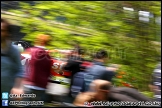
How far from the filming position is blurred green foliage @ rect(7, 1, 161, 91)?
12.4 ft

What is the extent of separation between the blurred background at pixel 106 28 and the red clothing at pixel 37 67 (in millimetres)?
225

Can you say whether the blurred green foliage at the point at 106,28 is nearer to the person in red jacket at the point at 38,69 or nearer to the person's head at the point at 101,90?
the person in red jacket at the point at 38,69

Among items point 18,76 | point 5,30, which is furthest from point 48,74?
point 5,30

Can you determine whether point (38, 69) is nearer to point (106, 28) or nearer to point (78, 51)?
point (78, 51)

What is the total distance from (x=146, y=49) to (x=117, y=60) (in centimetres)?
45

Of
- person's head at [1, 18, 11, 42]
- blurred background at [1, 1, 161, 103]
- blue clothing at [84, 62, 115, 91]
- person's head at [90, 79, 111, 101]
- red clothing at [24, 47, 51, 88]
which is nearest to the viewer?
person's head at [1, 18, 11, 42]

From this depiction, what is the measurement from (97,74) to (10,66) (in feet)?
3.63

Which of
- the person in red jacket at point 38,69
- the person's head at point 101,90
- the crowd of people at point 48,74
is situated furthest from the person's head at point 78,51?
the person's head at point 101,90

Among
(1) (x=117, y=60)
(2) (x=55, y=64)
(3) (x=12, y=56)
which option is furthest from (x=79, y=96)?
(3) (x=12, y=56)

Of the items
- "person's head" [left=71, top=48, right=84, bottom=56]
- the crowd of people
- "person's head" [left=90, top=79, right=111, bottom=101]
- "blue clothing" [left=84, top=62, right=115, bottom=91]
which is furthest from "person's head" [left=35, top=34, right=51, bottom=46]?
"person's head" [left=90, top=79, right=111, bottom=101]

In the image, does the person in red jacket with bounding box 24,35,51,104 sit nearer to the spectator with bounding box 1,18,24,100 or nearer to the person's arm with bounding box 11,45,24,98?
the person's arm with bounding box 11,45,24,98

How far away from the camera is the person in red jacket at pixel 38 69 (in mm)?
3414

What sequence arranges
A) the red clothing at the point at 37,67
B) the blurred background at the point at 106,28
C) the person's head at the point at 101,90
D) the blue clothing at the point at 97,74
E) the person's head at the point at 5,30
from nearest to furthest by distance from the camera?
the person's head at the point at 5,30 < the person's head at the point at 101,90 < the red clothing at the point at 37,67 < the blue clothing at the point at 97,74 < the blurred background at the point at 106,28

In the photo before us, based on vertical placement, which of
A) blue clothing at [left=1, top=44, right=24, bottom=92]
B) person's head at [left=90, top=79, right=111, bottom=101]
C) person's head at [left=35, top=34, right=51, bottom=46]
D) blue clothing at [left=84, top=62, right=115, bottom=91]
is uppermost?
person's head at [left=35, top=34, right=51, bottom=46]
